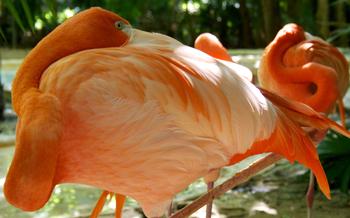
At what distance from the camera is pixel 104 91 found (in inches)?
49.9

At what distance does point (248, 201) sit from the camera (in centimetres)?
280

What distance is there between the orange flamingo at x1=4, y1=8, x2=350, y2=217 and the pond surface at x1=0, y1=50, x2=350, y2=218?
117cm

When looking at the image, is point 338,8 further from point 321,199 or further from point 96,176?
point 96,176

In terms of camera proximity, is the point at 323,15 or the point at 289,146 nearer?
the point at 289,146

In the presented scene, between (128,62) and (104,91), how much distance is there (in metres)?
0.10

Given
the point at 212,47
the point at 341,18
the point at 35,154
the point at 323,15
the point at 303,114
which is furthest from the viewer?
the point at 341,18

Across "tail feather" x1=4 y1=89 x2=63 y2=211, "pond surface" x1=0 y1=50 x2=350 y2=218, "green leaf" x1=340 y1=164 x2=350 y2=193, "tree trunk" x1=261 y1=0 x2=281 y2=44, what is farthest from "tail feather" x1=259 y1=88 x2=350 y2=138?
"tree trunk" x1=261 y1=0 x2=281 y2=44

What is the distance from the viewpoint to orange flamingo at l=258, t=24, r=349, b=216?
6.69ft

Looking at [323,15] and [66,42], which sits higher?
[66,42]

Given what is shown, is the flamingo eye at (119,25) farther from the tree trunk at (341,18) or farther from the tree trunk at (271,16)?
the tree trunk at (341,18)

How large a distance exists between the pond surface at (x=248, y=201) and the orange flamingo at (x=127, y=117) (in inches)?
46.1

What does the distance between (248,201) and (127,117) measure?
64.6 inches

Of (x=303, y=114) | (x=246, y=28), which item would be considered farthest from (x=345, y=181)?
(x=246, y=28)

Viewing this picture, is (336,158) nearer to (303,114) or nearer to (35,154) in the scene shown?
(303,114)
